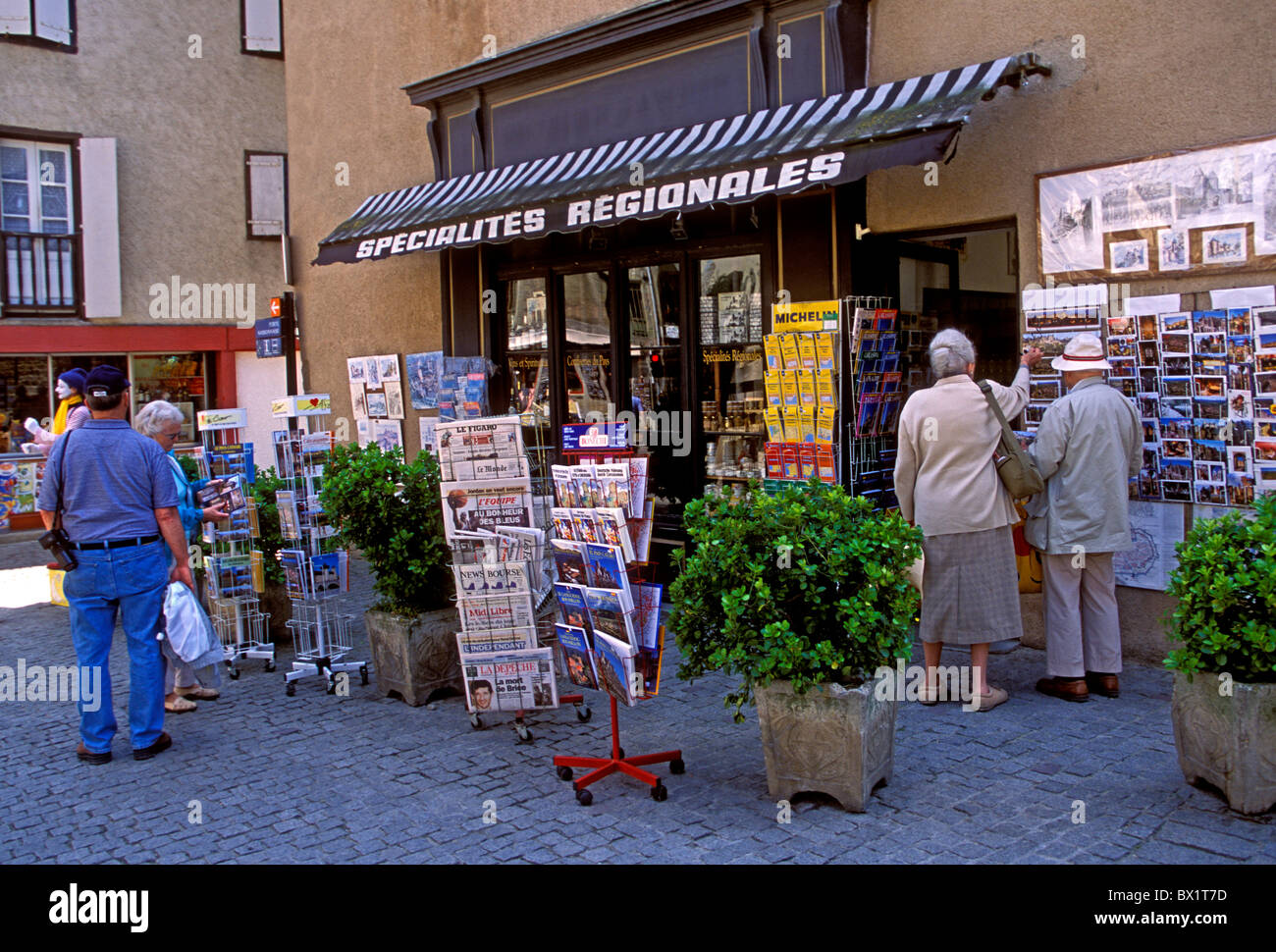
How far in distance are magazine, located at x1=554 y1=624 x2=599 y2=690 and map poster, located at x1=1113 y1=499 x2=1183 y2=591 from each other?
3.33 m

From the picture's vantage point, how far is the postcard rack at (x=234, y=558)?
300 inches

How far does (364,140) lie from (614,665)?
9.26m

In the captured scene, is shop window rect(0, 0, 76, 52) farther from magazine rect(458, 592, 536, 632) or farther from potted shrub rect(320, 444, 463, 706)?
magazine rect(458, 592, 536, 632)

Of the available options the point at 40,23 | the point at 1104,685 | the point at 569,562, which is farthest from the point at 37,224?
the point at 1104,685

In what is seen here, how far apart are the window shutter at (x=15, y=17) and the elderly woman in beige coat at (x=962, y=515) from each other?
55.1ft

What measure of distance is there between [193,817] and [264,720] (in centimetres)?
158

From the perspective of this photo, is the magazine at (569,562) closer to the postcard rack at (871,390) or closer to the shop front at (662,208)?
the shop front at (662,208)

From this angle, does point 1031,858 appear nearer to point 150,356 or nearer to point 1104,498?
point 1104,498

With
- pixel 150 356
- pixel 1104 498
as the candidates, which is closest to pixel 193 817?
pixel 1104 498

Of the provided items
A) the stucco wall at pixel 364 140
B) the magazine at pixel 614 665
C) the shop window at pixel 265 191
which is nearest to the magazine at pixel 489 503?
the magazine at pixel 614 665

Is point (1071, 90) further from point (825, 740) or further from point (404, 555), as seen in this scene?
point (404, 555)

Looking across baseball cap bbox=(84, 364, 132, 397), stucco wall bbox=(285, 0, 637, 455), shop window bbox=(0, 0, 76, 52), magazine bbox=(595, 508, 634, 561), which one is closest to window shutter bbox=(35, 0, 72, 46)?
shop window bbox=(0, 0, 76, 52)

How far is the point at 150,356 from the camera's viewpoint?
18344mm

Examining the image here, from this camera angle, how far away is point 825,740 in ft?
15.1
